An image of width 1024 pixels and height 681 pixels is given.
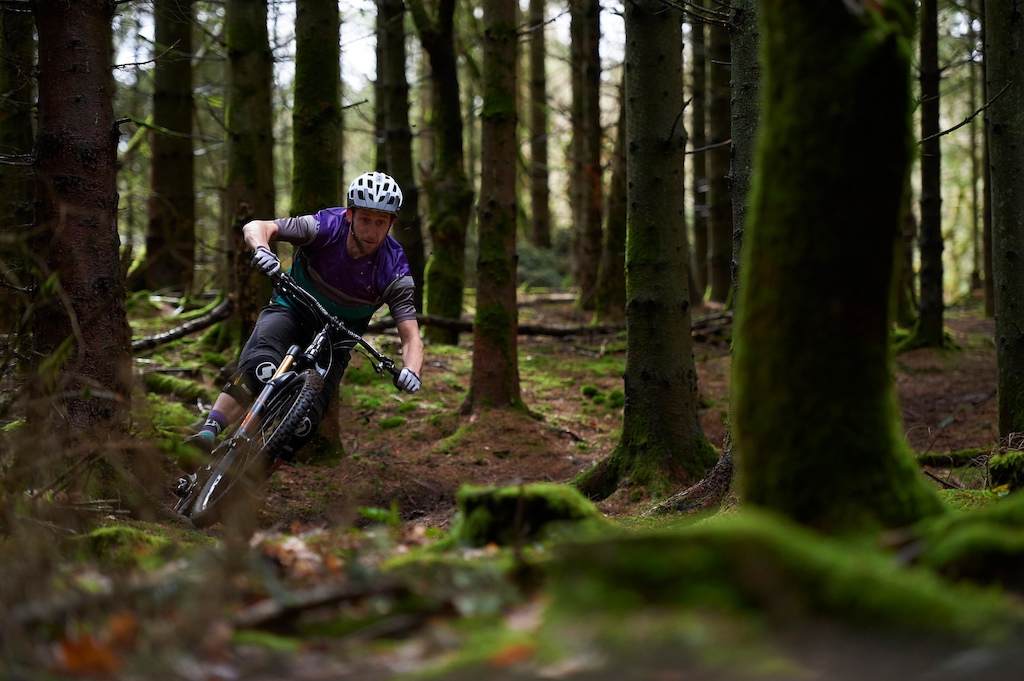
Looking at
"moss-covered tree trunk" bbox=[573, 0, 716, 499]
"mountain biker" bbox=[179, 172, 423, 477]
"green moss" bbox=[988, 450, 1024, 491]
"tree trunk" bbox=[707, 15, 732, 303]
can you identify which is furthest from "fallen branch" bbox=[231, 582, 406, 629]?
"tree trunk" bbox=[707, 15, 732, 303]

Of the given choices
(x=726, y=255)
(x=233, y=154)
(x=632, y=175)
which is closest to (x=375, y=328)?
(x=233, y=154)

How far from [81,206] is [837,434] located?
4998mm

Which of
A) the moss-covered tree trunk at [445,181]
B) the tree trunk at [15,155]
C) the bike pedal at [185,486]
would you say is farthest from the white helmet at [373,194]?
the moss-covered tree trunk at [445,181]

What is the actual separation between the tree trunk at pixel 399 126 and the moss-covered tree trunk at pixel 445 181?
110cm

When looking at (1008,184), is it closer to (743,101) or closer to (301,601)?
(743,101)

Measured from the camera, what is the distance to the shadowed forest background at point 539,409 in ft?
8.09

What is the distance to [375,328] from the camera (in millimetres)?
12266

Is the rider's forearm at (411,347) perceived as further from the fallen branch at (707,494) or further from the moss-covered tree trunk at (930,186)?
the moss-covered tree trunk at (930,186)

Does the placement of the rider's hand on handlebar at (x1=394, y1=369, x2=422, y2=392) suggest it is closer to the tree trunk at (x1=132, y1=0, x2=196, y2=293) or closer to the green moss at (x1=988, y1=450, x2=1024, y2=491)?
the green moss at (x1=988, y1=450, x2=1024, y2=491)

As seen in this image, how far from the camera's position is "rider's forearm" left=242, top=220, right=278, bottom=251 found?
6191mm

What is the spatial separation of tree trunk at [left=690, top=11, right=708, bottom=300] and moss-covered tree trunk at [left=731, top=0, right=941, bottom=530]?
13992 mm

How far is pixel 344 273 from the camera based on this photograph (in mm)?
6703

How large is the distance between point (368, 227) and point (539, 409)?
527 cm

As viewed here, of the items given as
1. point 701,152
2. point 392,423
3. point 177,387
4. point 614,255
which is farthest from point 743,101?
point 701,152
